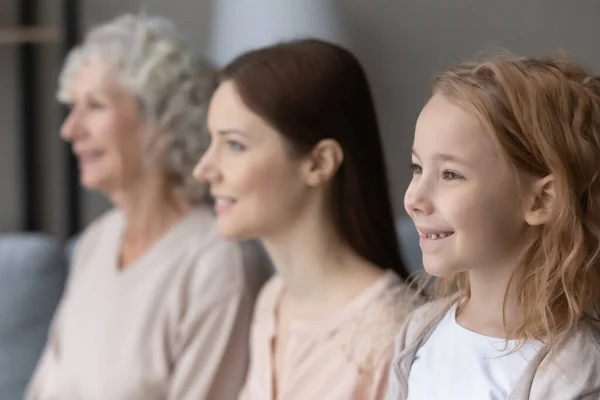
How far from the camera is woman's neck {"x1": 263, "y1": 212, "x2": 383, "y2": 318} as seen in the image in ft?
4.11

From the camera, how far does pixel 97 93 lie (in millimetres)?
1671

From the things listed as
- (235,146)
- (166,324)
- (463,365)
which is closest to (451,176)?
(463,365)

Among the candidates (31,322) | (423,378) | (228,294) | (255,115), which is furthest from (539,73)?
(31,322)

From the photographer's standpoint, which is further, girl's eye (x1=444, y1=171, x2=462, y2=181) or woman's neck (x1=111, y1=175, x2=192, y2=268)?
woman's neck (x1=111, y1=175, x2=192, y2=268)

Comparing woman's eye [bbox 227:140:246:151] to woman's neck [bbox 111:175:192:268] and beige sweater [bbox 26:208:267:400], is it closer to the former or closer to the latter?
beige sweater [bbox 26:208:267:400]

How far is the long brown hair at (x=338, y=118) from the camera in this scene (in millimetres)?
1232

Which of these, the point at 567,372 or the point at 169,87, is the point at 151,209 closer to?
the point at 169,87

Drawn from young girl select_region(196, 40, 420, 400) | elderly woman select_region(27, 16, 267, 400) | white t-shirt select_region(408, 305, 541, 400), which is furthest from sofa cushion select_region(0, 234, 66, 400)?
white t-shirt select_region(408, 305, 541, 400)

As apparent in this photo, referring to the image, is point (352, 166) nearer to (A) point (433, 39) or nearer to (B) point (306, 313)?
(B) point (306, 313)

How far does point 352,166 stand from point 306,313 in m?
0.23

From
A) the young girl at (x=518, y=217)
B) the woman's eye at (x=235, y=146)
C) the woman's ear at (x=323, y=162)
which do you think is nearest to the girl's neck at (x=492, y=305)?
the young girl at (x=518, y=217)

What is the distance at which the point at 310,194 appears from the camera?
50.1 inches

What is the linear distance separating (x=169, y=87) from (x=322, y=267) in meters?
0.58

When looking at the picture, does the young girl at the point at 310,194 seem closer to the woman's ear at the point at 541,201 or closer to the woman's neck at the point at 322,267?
the woman's neck at the point at 322,267
